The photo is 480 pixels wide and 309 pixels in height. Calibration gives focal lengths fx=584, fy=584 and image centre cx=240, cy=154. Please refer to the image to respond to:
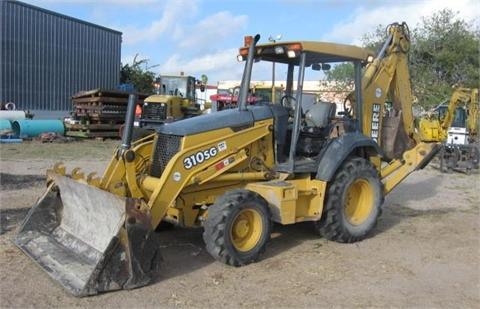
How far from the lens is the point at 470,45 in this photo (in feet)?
95.6

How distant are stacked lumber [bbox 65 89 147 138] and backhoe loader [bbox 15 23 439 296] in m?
15.4

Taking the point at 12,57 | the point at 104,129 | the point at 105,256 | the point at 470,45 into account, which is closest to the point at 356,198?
the point at 105,256

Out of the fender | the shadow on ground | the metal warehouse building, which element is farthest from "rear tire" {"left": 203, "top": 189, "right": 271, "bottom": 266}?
the metal warehouse building

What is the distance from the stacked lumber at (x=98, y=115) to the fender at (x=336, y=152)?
15.9 m

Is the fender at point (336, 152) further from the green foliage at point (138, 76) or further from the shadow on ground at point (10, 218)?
the green foliage at point (138, 76)

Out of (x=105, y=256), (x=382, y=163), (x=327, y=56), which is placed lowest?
(x=105, y=256)

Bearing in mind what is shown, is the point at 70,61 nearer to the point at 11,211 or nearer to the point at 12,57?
the point at 12,57

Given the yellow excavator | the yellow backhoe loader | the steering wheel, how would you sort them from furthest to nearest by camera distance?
the yellow backhoe loader, the yellow excavator, the steering wheel

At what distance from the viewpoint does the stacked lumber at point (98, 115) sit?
72.3ft

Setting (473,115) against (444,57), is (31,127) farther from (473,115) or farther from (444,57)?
(444,57)

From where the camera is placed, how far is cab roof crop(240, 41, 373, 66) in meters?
6.91

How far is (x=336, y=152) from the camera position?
7.12 metres

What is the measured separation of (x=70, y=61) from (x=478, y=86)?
20020 mm

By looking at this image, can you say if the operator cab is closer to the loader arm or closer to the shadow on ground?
the shadow on ground
